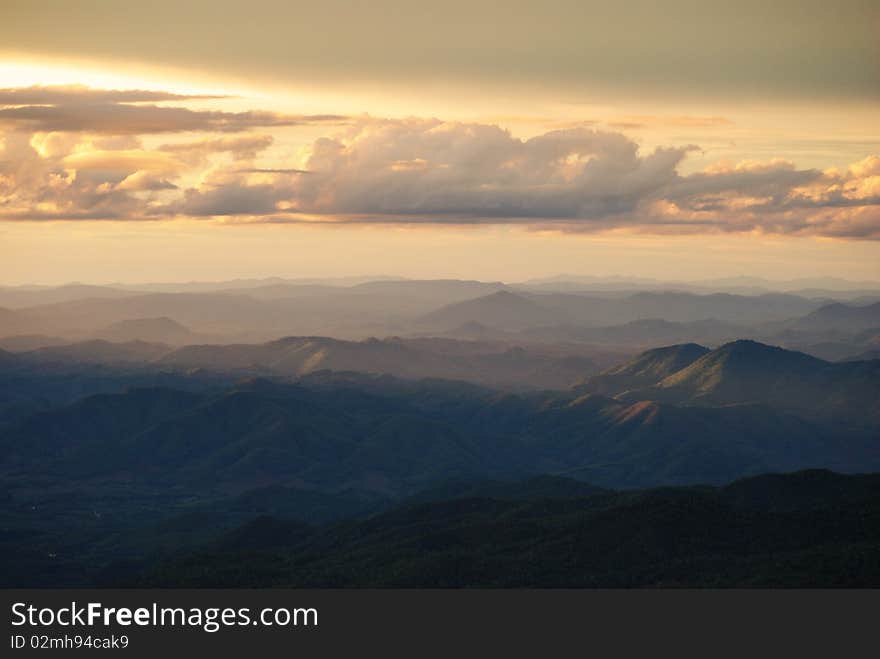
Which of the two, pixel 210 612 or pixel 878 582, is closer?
pixel 210 612

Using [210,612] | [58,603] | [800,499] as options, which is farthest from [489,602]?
[800,499]

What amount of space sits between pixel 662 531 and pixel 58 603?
9091 centimetres

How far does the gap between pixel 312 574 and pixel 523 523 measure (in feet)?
110

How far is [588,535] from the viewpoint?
171 meters

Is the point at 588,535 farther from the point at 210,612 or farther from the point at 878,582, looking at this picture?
the point at 210,612

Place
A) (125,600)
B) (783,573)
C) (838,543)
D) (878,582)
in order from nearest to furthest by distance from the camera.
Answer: (125,600), (878,582), (783,573), (838,543)

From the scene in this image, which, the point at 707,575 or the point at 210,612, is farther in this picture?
the point at 707,575

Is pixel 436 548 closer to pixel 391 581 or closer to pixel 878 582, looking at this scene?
pixel 391 581

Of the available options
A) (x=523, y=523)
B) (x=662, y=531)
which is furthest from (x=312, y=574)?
(x=662, y=531)

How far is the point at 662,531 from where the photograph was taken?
16638cm

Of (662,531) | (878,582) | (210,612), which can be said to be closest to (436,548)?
(662,531)

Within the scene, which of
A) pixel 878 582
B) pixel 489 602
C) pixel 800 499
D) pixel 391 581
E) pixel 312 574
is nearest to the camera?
pixel 489 602

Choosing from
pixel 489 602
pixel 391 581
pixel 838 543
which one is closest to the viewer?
pixel 489 602

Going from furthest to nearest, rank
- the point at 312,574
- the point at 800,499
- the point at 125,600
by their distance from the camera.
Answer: the point at 800,499 < the point at 312,574 < the point at 125,600
